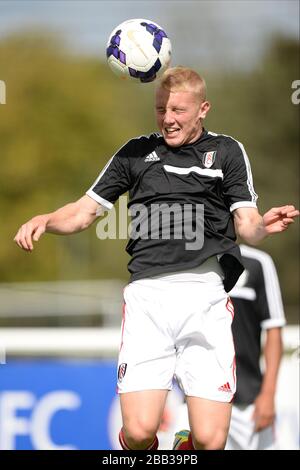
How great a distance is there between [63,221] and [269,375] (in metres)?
2.54

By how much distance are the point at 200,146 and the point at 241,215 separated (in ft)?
1.56

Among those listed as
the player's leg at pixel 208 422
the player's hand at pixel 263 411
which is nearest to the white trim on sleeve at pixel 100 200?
the player's leg at pixel 208 422

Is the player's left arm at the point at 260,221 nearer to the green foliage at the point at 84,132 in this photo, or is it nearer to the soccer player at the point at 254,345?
the soccer player at the point at 254,345

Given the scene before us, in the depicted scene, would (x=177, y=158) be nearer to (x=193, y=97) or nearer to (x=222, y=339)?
(x=193, y=97)

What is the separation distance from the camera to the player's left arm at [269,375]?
24.3ft

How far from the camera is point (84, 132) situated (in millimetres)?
27656

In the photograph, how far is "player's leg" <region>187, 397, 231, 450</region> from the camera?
5.28 metres

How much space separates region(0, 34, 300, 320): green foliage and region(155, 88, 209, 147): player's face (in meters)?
17.9

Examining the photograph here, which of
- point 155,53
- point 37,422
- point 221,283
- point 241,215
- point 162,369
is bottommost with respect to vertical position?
point 37,422

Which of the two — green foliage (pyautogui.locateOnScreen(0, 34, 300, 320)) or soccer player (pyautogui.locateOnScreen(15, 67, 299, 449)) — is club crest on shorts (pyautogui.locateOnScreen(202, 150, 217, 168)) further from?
green foliage (pyautogui.locateOnScreen(0, 34, 300, 320))

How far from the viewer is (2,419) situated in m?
8.20

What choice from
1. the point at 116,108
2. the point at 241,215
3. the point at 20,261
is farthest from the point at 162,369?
the point at 116,108

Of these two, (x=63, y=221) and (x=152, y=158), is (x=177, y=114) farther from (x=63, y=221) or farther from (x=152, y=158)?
(x=63, y=221)
